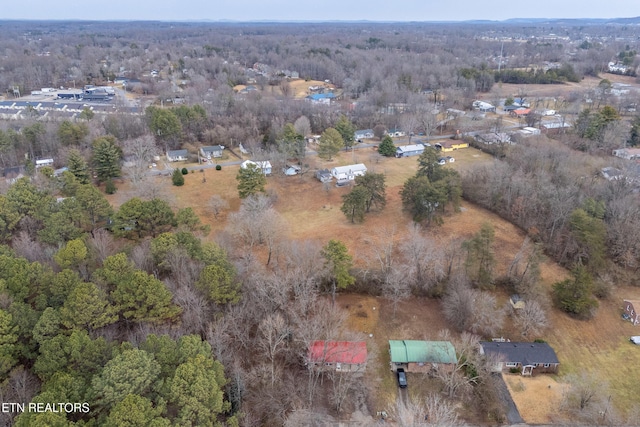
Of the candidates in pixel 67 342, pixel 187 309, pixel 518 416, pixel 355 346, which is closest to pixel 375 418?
pixel 355 346

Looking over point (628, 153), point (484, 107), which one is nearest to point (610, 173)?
point (628, 153)

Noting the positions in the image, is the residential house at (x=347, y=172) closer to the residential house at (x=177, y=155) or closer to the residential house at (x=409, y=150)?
the residential house at (x=409, y=150)

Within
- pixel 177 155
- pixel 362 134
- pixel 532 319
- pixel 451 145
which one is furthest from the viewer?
pixel 362 134

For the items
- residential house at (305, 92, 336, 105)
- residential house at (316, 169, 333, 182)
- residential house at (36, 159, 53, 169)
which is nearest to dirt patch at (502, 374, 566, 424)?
residential house at (316, 169, 333, 182)

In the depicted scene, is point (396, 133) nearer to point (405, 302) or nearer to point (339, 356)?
point (405, 302)

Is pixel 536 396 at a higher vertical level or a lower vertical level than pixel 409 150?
lower
